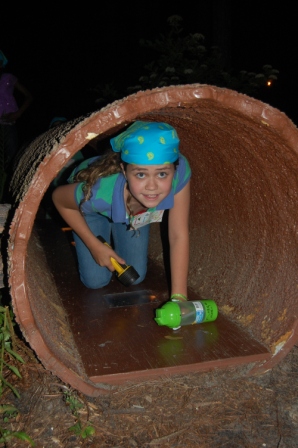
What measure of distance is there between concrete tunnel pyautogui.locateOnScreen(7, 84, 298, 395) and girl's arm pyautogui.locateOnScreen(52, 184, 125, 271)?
0.28 m

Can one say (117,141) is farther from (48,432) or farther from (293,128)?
(48,432)

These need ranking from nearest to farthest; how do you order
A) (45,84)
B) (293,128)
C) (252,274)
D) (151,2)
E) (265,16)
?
1. (293,128)
2. (252,274)
3. (151,2)
4. (265,16)
5. (45,84)

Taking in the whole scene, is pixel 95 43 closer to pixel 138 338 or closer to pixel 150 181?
pixel 150 181

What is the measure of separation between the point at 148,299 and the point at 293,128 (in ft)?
5.56

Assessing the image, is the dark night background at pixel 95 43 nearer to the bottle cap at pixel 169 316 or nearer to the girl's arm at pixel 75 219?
the girl's arm at pixel 75 219

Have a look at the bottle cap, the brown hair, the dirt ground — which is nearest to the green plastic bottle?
the bottle cap

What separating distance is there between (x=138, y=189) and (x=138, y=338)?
87 centimetres

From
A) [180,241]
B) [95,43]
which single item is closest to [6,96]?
[180,241]

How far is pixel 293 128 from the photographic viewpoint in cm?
195

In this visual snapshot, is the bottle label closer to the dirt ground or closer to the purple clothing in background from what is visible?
the dirt ground

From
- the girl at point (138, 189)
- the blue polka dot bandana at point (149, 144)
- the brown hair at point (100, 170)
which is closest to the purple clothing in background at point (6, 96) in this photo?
the girl at point (138, 189)

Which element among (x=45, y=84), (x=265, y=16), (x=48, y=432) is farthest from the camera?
(x=45, y=84)

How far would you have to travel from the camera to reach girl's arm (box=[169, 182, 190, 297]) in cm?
270

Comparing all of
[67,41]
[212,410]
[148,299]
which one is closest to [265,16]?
[67,41]
